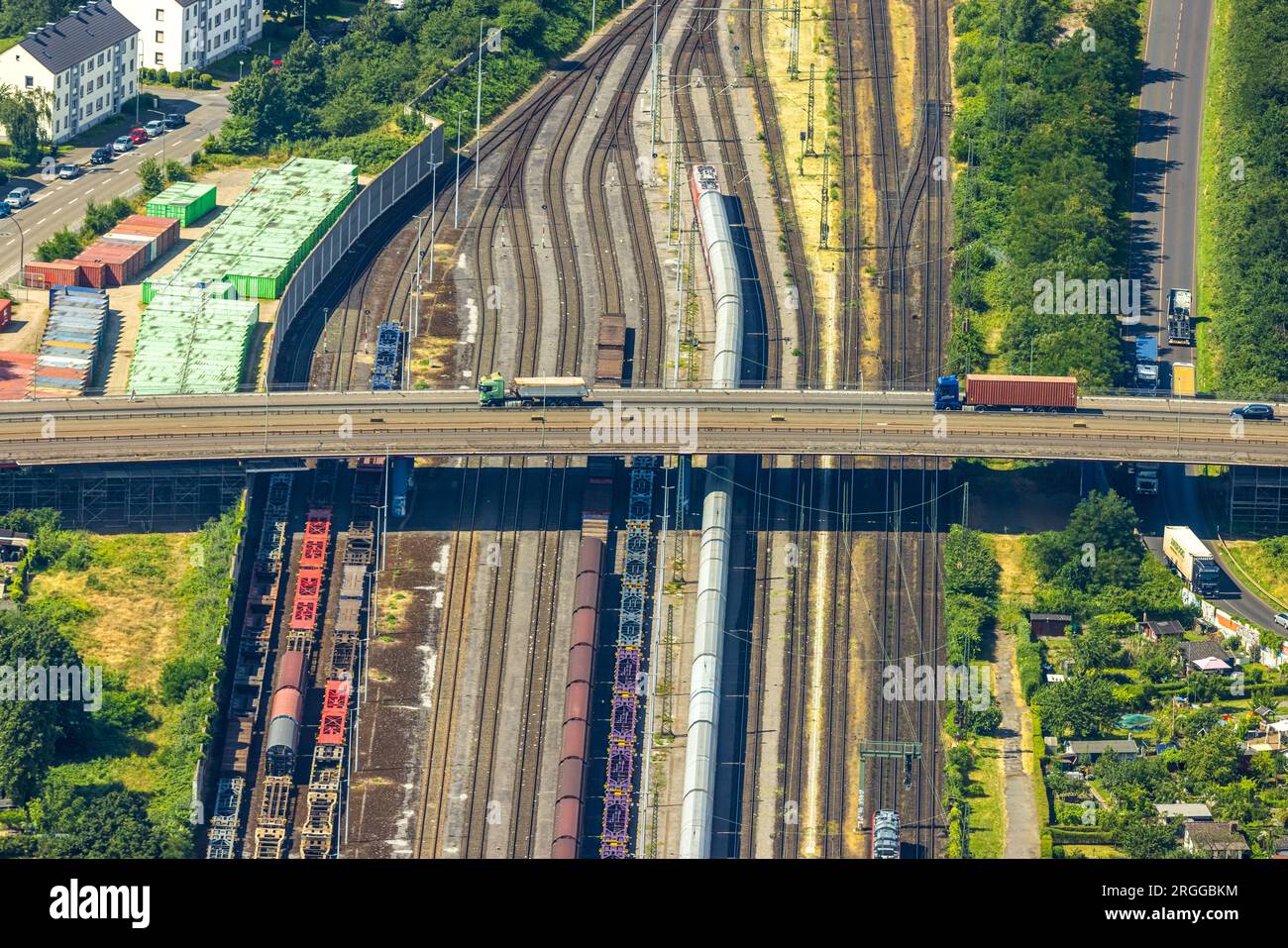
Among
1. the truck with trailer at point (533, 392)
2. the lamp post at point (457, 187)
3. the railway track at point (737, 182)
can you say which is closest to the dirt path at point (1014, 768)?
the truck with trailer at point (533, 392)

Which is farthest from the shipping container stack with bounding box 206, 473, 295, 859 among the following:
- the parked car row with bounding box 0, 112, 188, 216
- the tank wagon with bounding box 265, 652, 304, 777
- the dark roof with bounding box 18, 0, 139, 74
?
the dark roof with bounding box 18, 0, 139, 74

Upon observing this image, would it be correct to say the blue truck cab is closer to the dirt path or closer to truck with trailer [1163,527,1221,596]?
truck with trailer [1163,527,1221,596]

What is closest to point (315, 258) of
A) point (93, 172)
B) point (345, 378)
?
point (345, 378)

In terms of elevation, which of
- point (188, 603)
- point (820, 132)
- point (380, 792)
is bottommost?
point (380, 792)

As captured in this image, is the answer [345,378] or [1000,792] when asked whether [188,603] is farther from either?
[1000,792]

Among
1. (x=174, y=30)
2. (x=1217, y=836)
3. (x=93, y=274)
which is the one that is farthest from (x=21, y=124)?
(x=1217, y=836)

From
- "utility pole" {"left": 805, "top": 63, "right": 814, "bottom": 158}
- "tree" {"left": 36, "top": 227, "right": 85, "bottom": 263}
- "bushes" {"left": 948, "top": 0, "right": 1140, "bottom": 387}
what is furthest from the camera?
"utility pole" {"left": 805, "top": 63, "right": 814, "bottom": 158}
